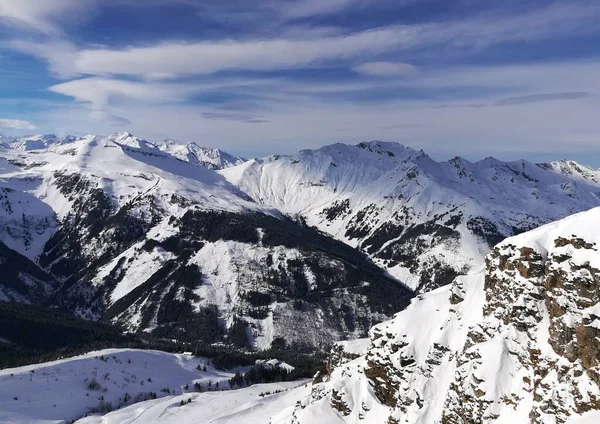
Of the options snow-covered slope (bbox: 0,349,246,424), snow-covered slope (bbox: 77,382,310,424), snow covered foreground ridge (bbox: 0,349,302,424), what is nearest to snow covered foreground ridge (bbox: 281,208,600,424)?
snow-covered slope (bbox: 77,382,310,424)

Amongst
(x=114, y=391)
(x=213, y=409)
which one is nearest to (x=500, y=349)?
(x=213, y=409)

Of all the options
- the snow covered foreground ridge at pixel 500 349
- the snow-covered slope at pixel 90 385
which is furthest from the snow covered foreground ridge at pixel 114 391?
the snow covered foreground ridge at pixel 500 349

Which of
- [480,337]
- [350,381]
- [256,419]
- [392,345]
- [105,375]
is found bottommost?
[105,375]

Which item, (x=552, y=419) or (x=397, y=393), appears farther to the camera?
(x=397, y=393)

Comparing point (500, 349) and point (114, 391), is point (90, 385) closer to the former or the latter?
point (114, 391)

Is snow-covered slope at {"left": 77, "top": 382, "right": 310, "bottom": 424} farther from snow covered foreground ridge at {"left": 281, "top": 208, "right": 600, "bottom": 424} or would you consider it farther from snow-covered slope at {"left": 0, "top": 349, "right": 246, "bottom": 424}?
Answer: snow covered foreground ridge at {"left": 281, "top": 208, "right": 600, "bottom": 424}

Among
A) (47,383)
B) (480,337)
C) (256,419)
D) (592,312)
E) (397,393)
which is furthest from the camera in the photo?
(47,383)

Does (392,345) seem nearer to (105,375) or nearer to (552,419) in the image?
(552,419)

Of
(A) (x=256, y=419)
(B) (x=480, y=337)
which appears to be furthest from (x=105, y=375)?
(B) (x=480, y=337)
